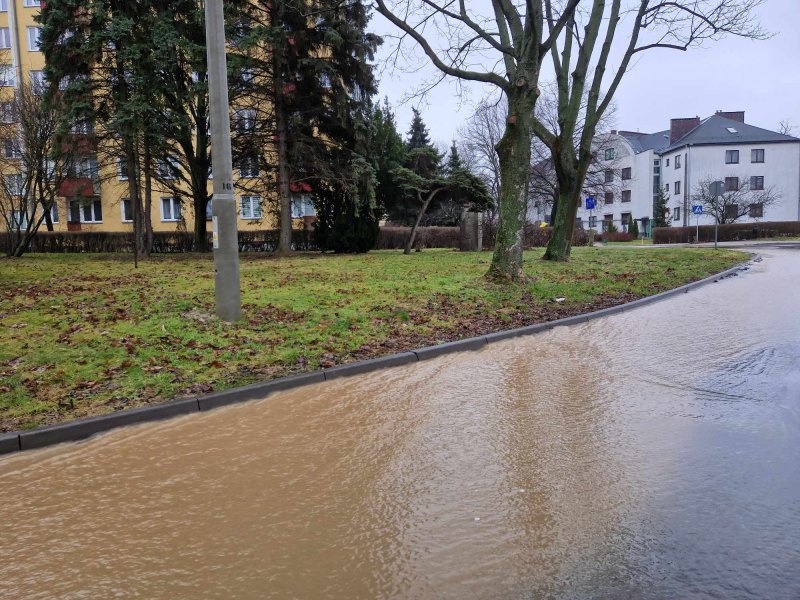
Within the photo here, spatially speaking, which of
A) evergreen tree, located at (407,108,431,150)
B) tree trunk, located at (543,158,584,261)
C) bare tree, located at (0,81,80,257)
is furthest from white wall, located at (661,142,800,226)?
bare tree, located at (0,81,80,257)

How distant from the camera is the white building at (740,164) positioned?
188 ft

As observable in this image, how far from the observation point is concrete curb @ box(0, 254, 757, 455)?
4.99 metres

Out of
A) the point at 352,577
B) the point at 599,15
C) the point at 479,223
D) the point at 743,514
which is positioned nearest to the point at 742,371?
the point at 743,514

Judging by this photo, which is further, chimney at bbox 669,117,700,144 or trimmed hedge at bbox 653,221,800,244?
chimney at bbox 669,117,700,144

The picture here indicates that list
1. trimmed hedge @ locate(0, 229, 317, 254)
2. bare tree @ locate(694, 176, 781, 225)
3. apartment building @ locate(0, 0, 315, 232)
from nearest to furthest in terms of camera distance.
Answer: trimmed hedge @ locate(0, 229, 317, 254)
apartment building @ locate(0, 0, 315, 232)
bare tree @ locate(694, 176, 781, 225)

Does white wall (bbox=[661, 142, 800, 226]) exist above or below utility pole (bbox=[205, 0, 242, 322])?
above

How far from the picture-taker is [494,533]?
132 inches

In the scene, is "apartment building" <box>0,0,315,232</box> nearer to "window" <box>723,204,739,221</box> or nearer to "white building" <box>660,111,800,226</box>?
"window" <box>723,204,739,221</box>

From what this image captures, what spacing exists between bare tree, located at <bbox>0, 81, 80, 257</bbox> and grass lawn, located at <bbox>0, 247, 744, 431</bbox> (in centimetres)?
974

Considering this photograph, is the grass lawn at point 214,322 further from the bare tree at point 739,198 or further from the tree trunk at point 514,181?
the bare tree at point 739,198

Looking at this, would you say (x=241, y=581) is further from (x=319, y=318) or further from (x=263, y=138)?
(x=263, y=138)

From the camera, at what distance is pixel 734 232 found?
1752 inches

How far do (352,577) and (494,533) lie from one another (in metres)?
0.89


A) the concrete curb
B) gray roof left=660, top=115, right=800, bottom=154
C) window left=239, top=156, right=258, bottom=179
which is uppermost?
gray roof left=660, top=115, right=800, bottom=154
